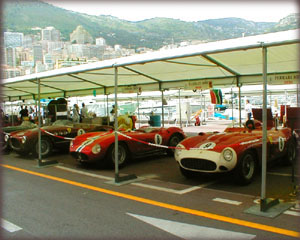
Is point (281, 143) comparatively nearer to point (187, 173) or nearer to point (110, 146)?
point (187, 173)

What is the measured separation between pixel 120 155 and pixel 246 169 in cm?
361

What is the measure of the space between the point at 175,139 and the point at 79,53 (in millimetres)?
23231

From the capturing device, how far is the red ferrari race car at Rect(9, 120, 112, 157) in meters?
10.2

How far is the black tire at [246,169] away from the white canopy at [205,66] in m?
1.65

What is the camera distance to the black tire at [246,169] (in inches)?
236

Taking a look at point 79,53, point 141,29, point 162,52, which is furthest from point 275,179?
point 79,53

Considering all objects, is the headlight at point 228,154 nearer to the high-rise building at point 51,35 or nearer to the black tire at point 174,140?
the black tire at point 174,140

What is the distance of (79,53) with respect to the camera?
30594 mm

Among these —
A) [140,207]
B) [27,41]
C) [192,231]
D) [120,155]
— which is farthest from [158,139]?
[27,41]

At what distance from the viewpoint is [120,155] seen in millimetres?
8445

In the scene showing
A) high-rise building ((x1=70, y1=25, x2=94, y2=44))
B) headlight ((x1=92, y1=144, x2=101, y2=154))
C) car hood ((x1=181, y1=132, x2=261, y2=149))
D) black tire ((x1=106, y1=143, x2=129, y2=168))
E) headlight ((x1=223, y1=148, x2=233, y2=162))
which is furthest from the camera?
high-rise building ((x1=70, y1=25, x2=94, y2=44))

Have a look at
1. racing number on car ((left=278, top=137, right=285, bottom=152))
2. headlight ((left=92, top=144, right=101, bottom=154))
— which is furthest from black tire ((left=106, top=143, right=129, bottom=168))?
racing number on car ((left=278, top=137, right=285, bottom=152))

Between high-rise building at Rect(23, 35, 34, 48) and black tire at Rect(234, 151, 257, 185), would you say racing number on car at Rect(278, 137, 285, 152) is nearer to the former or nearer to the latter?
black tire at Rect(234, 151, 257, 185)

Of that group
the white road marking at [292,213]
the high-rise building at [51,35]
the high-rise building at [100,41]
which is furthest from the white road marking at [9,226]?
the high-rise building at [51,35]
